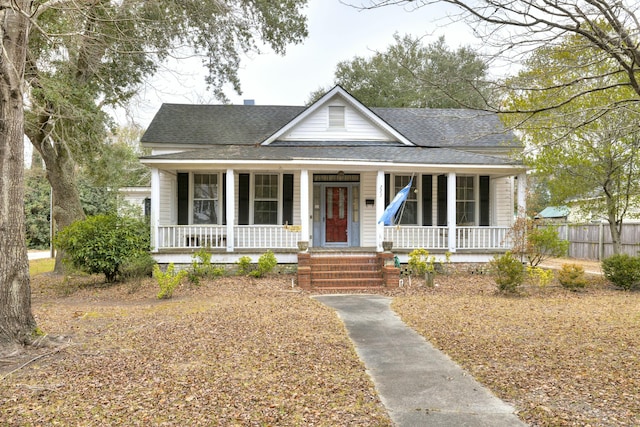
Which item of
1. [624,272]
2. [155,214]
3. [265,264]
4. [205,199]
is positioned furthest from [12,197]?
[624,272]

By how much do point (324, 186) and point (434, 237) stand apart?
394 cm

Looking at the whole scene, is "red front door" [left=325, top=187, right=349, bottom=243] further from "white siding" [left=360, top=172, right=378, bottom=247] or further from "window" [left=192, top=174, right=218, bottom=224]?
"window" [left=192, top=174, right=218, bottom=224]

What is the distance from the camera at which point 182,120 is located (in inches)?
646

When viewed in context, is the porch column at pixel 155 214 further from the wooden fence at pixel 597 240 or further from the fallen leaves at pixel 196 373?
the wooden fence at pixel 597 240

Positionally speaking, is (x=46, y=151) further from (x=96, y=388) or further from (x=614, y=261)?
(x=614, y=261)

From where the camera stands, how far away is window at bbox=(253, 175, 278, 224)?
14305 millimetres

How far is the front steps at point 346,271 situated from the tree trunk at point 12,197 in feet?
21.9

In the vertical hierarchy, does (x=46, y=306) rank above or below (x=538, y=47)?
below

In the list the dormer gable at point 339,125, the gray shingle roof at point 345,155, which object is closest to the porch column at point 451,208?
the gray shingle roof at point 345,155

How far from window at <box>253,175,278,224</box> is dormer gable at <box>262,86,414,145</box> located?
4.81ft

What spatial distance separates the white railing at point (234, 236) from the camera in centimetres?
1274

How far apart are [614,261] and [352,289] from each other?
697cm

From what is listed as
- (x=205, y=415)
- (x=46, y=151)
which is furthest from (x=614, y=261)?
(x=46, y=151)

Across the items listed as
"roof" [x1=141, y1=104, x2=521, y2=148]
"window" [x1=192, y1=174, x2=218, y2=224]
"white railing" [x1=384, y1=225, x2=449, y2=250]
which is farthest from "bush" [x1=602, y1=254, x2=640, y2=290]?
"window" [x1=192, y1=174, x2=218, y2=224]
